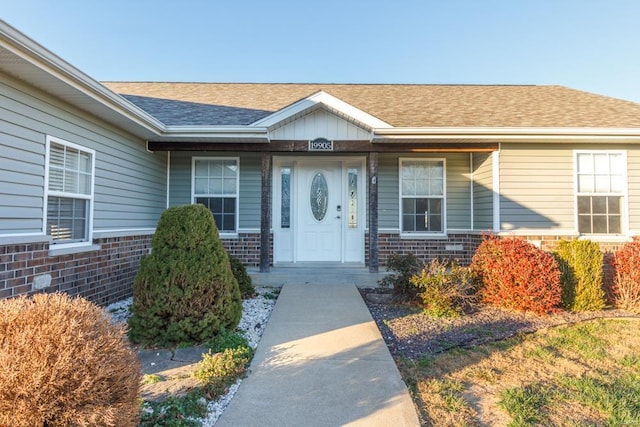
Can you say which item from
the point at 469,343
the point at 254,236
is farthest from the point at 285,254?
the point at 469,343

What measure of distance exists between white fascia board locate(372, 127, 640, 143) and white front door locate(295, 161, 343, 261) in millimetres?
1538

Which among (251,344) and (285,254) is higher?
(285,254)

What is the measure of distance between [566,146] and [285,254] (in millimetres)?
6200

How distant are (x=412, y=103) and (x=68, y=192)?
7.23 m

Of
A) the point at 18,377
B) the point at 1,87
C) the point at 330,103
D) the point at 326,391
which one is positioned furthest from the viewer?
the point at 330,103

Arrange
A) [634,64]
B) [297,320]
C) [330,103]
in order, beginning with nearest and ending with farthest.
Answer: [297,320] → [330,103] → [634,64]

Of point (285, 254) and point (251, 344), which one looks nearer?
point (251, 344)

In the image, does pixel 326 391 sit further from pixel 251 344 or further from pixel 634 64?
pixel 634 64

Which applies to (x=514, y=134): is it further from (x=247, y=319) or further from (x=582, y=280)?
(x=247, y=319)

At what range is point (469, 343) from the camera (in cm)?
382

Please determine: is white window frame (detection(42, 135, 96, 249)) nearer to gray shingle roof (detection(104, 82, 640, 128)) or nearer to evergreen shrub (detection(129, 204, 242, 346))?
evergreen shrub (detection(129, 204, 242, 346))

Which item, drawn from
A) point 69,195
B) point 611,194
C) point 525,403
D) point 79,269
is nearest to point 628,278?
point 611,194

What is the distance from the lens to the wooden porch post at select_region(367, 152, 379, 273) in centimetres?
696

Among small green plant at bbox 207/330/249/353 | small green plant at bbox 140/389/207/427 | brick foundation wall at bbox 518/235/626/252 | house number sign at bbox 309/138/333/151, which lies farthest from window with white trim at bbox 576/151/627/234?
small green plant at bbox 140/389/207/427
